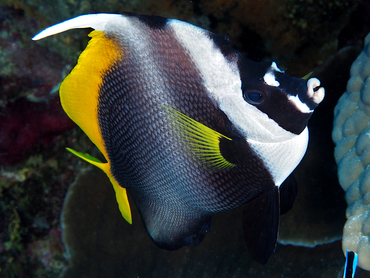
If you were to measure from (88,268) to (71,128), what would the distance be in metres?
1.16

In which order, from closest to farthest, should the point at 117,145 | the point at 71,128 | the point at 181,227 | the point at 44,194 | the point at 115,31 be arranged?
the point at 115,31 < the point at 117,145 < the point at 181,227 < the point at 71,128 < the point at 44,194

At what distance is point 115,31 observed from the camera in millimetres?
945

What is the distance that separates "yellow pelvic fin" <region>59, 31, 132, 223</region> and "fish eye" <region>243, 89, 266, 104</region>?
475mm

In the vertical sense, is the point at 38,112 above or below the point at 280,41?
below

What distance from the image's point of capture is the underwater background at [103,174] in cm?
181

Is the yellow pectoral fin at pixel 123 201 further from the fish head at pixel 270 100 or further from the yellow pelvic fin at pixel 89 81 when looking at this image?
the fish head at pixel 270 100

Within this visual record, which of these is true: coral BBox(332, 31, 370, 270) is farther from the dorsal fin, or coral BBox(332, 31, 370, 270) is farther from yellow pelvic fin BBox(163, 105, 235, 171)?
the dorsal fin

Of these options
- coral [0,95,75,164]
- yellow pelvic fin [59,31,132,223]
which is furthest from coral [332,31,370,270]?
coral [0,95,75,164]

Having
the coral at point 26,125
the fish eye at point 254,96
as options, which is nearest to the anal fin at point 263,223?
the fish eye at point 254,96

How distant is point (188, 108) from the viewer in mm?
973

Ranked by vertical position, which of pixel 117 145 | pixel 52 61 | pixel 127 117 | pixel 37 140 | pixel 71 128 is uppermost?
pixel 127 117

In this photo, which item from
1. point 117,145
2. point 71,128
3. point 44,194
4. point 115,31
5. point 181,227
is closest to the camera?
point 115,31

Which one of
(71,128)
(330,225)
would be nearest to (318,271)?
(330,225)

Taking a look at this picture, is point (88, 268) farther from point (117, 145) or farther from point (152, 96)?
point (152, 96)
